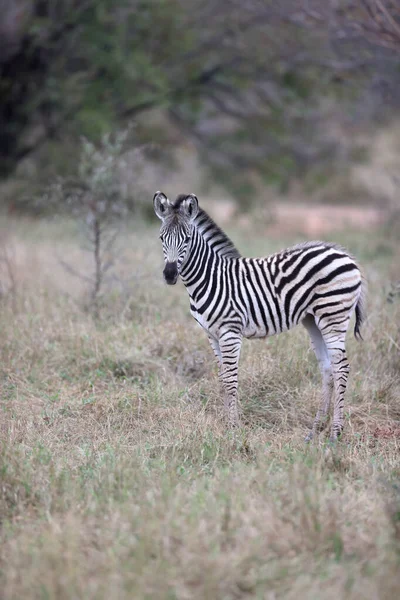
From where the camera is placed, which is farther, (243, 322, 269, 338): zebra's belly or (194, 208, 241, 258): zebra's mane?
(194, 208, 241, 258): zebra's mane

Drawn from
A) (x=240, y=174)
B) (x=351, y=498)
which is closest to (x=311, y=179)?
(x=240, y=174)

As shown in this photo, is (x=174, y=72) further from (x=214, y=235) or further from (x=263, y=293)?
(x=263, y=293)

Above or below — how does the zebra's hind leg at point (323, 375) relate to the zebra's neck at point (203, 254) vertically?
below

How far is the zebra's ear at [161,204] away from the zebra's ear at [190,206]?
0.41 ft

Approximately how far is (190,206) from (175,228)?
25cm

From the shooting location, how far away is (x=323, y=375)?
6457 mm

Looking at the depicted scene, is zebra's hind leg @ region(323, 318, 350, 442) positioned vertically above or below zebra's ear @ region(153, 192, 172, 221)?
below

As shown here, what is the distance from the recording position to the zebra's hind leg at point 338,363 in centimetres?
615

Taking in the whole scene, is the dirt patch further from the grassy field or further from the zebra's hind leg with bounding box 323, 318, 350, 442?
the zebra's hind leg with bounding box 323, 318, 350, 442

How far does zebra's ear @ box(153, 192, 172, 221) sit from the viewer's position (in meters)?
6.11

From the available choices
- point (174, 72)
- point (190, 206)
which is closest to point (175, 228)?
point (190, 206)

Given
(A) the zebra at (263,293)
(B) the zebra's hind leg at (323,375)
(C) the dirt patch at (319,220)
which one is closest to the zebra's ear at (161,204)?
(A) the zebra at (263,293)

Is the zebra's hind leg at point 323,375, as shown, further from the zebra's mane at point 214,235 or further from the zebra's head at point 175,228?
the zebra's head at point 175,228

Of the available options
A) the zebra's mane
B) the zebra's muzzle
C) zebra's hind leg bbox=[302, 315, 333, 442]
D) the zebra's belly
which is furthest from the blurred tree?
the zebra's muzzle
